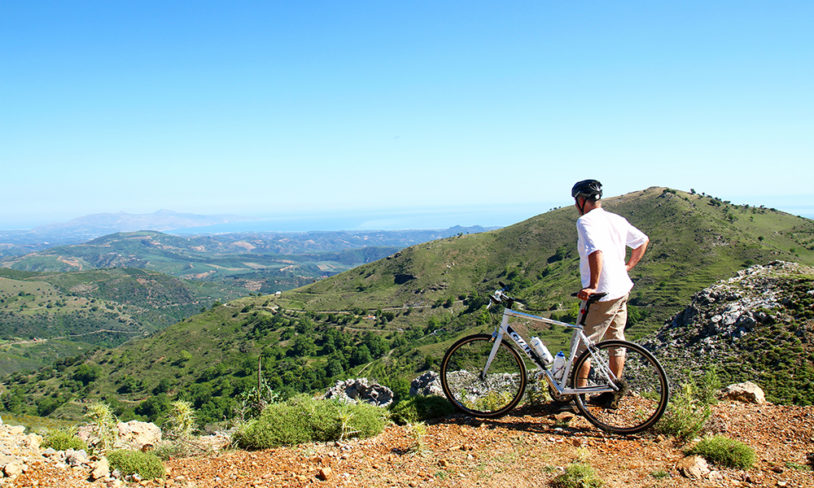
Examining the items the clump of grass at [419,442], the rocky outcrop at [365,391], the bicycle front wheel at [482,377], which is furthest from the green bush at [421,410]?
the rocky outcrop at [365,391]

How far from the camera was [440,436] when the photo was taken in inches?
238

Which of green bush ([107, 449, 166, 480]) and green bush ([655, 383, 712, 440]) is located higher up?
green bush ([655, 383, 712, 440])

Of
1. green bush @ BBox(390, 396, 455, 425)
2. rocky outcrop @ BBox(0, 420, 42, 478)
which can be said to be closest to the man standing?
green bush @ BBox(390, 396, 455, 425)

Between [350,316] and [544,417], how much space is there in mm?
111401

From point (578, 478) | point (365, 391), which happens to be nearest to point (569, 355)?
point (578, 478)

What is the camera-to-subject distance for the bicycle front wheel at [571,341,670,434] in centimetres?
557

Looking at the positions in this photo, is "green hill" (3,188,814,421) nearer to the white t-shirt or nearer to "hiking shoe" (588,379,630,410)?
"hiking shoe" (588,379,630,410)

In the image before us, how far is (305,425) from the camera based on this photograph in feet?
20.4

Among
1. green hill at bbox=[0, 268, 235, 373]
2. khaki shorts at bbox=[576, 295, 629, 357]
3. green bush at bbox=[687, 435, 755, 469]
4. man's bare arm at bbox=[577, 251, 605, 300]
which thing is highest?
man's bare arm at bbox=[577, 251, 605, 300]

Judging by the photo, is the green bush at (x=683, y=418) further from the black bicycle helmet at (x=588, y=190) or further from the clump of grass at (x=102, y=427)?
the clump of grass at (x=102, y=427)

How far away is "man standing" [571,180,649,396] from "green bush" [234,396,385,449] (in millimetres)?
3138

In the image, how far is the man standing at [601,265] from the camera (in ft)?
17.8

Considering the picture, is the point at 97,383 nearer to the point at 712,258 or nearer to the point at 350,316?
the point at 350,316

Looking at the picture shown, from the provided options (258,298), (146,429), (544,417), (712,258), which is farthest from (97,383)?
(712,258)
